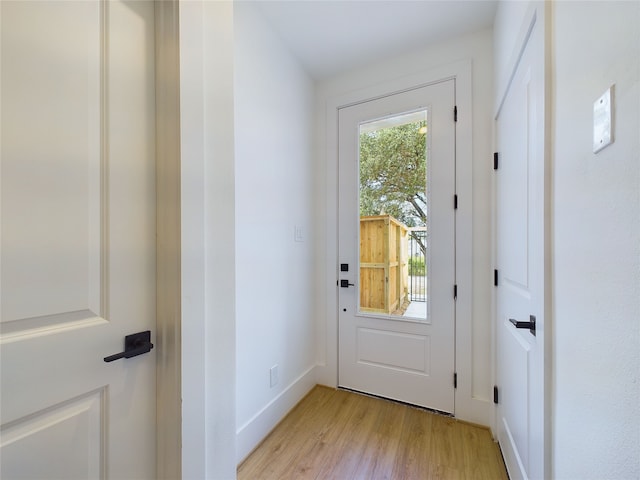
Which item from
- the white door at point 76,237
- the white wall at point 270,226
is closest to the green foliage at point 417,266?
the white wall at point 270,226

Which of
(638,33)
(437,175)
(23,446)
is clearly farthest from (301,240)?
(638,33)

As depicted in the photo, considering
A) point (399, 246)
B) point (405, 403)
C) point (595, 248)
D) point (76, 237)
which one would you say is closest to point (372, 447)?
point (405, 403)

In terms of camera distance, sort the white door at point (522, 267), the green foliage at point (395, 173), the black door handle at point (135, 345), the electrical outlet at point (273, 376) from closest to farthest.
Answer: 1. the black door handle at point (135, 345)
2. the white door at point (522, 267)
3. the electrical outlet at point (273, 376)
4. the green foliage at point (395, 173)

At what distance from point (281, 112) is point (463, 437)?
249 cm

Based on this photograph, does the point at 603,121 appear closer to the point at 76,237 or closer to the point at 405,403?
the point at 76,237

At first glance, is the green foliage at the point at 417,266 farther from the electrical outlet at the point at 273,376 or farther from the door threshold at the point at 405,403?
the electrical outlet at the point at 273,376

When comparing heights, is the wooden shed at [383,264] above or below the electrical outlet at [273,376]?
above

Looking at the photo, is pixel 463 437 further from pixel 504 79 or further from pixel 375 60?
pixel 375 60

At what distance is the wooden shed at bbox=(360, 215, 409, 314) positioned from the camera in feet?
6.81

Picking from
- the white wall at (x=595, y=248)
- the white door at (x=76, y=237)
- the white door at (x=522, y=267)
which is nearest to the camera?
the white wall at (x=595, y=248)

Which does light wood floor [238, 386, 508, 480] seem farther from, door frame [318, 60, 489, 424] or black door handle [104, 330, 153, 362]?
black door handle [104, 330, 153, 362]

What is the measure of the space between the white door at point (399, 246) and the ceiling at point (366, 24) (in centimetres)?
34

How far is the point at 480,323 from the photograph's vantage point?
1.81 meters

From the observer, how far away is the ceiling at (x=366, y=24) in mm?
1650
